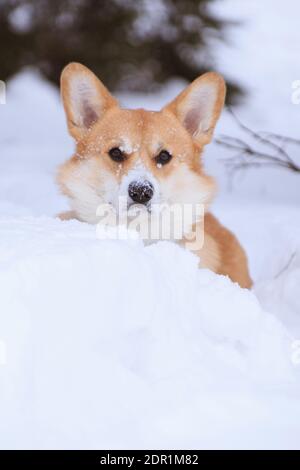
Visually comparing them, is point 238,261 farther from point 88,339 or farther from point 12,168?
point 12,168

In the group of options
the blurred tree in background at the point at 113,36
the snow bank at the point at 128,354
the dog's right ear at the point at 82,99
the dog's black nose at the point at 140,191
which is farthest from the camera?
the blurred tree in background at the point at 113,36

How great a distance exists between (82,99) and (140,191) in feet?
2.73

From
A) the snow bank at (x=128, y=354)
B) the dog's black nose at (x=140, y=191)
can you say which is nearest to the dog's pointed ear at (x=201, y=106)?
the dog's black nose at (x=140, y=191)

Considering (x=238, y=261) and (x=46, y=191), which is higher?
(x=46, y=191)

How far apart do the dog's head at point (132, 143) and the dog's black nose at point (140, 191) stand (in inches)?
2.3

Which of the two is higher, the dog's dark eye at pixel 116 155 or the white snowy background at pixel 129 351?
the dog's dark eye at pixel 116 155

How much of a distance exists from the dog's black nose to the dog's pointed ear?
68cm

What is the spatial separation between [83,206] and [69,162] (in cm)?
29

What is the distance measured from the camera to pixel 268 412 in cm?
245

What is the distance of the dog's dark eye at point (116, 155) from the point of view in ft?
13.4

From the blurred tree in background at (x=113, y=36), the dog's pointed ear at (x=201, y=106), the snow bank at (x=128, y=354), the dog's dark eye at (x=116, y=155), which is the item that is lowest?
the snow bank at (x=128, y=354)

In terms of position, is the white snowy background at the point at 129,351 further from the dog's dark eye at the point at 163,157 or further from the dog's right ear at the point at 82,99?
the dog's right ear at the point at 82,99

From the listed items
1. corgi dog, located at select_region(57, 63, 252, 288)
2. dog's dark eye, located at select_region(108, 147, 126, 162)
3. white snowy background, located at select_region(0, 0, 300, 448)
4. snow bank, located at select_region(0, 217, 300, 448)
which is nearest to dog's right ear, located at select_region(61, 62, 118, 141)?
corgi dog, located at select_region(57, 63, 252, 288)
